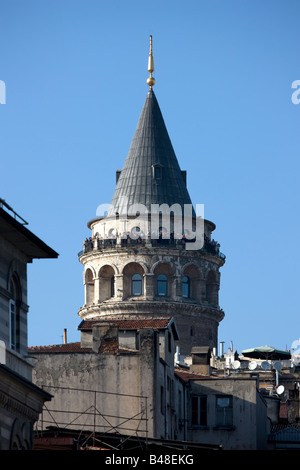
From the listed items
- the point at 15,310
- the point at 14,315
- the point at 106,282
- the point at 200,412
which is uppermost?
the point at 106,282

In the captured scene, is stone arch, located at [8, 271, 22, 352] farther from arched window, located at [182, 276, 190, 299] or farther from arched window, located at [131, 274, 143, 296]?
arched window, located at [182, 276, 190, 299]

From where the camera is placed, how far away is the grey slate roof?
11562 centimetres

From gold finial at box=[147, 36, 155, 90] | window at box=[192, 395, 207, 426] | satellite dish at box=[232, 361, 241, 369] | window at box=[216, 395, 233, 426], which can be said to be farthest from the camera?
gold finial at box=[147, 36, 155, 90]

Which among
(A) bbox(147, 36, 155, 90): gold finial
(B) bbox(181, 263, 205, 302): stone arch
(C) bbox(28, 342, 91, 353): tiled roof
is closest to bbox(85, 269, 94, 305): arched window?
(B) bbox(181, 263, 205, 302): stone arch

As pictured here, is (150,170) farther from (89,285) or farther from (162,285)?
(89,285)

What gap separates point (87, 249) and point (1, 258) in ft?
255

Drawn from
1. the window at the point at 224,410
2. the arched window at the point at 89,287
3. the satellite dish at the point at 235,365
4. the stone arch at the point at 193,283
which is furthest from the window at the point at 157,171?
the window at the point at 224,410

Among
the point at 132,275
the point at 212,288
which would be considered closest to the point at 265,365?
the point at 212,288

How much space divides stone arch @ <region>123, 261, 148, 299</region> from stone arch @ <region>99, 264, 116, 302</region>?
1.02 m

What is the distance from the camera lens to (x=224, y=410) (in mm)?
67875

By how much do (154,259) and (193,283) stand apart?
3516mm

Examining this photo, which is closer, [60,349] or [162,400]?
[162,400]

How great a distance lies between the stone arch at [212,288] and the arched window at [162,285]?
3422 millimetres

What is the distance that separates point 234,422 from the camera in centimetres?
6750
